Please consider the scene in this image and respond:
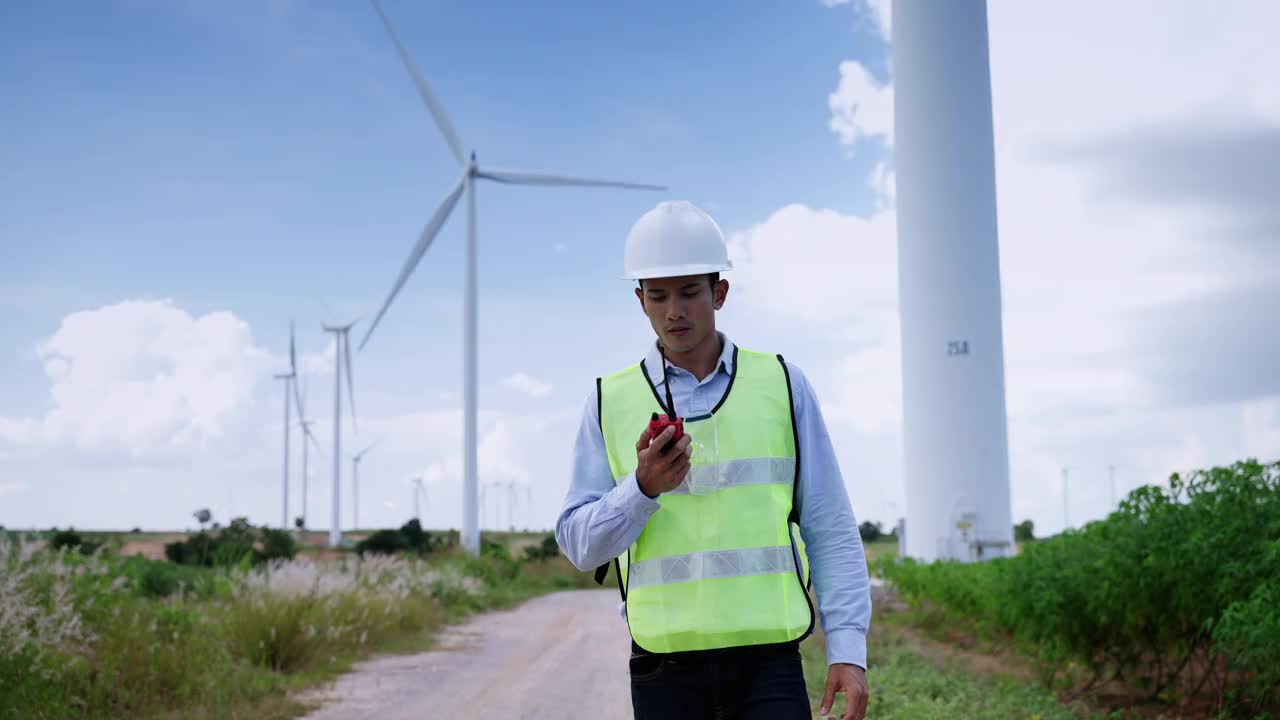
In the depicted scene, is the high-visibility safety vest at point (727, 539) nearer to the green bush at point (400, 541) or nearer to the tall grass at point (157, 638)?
the tall grass at point (157, 638)

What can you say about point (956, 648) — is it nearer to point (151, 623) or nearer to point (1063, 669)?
point (1063, 669)

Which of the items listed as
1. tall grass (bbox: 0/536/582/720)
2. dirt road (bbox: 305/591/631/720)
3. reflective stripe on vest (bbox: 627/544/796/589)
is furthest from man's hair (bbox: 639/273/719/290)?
tall grass (bbox: 0/536/582/720)

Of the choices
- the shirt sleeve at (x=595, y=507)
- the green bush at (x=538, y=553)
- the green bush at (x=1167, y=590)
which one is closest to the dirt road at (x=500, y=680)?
the green bush at (x=1167, y=590)

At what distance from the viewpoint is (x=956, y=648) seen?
45.5 ft

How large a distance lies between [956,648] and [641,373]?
11.7 m

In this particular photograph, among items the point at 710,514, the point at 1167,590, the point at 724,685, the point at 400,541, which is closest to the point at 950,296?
the point at 1167,590

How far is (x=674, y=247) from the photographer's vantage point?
3.32m

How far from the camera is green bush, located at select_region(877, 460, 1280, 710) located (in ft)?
23.8

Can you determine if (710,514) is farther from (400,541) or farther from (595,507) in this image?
(400,541)

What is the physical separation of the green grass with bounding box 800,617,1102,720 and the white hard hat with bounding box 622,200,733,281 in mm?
5880

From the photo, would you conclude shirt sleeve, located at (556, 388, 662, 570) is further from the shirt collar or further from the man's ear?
the man's ear

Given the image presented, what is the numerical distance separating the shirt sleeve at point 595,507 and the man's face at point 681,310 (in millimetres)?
324

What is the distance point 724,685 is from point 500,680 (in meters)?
8.77

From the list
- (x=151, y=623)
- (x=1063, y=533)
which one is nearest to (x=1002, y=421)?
(x=1063, y=533)
